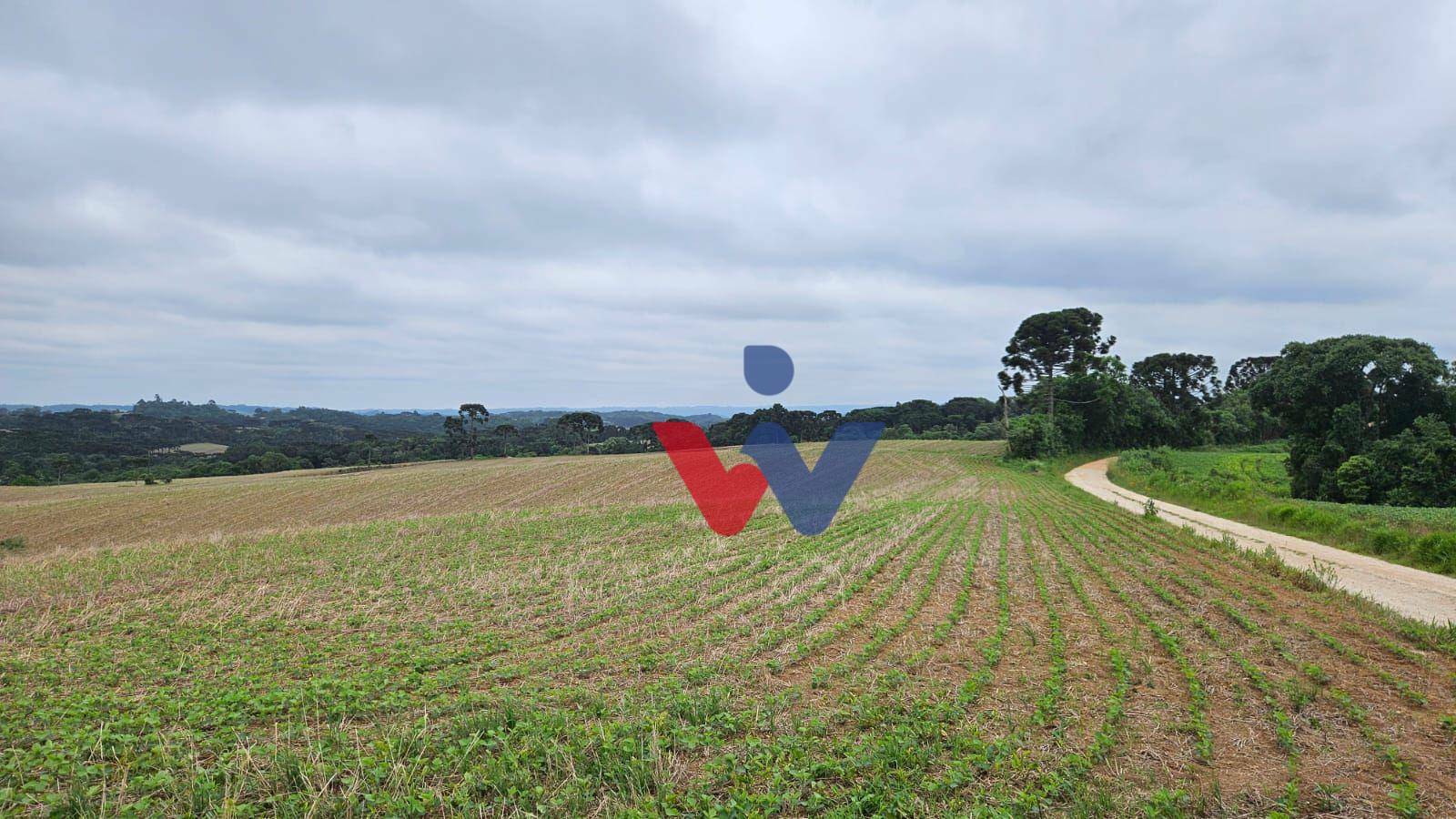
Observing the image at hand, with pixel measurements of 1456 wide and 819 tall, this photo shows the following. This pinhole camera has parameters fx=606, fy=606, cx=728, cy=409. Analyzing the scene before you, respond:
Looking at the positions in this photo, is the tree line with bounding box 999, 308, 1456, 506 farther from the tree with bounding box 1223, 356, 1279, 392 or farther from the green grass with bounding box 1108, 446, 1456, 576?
the tree with bounding box 1223, 356, 1279, 392

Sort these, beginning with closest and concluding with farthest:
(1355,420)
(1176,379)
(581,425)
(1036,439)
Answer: (1355,420) → (1036,439) → (1176,379) → (581,425)

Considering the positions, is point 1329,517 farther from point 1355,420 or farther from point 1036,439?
point 1036,439

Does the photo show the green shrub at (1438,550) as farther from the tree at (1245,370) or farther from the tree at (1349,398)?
the tree at (1245,370)

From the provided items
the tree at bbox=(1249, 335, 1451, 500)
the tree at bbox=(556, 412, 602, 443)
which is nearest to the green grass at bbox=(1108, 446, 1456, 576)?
the tree at bbox=(1249, 335, 1451, 500)

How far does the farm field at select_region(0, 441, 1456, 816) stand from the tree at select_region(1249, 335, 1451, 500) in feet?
67.8

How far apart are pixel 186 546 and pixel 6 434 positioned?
378 feet

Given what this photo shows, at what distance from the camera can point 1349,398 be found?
97.4 ft

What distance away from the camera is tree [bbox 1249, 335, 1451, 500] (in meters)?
27.7

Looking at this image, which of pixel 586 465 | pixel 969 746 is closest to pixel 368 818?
pixel 969 746

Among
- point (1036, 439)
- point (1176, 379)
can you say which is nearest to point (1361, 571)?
point (1036, 439)

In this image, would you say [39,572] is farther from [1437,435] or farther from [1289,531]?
[1437,435]

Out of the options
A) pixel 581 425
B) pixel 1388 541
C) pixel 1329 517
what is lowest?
pixel 1388 541

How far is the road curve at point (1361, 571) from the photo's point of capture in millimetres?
11383

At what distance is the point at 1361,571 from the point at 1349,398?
72.3ft
